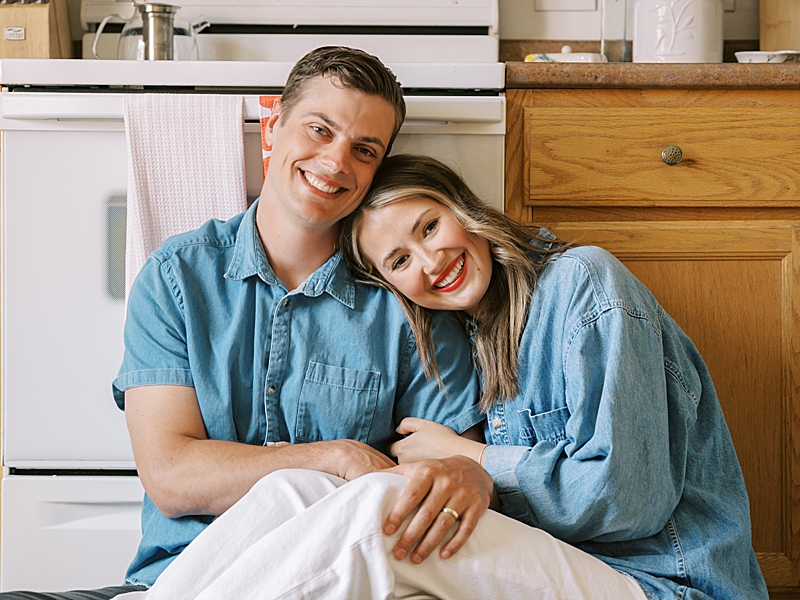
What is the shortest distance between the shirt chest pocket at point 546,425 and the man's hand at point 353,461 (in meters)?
0.20

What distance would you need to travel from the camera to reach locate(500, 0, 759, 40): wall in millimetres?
1729

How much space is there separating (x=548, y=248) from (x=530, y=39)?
815 millimetres

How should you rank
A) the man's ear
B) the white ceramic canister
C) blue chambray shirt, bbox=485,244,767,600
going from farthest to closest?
the white ceramic canister, the man's ear, blue chambray shirt, bbox=485,244,767,600

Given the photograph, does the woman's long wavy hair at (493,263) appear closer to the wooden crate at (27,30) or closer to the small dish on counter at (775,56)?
the small dish on counter at (775,56)

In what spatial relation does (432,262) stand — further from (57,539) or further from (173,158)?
(57,539)

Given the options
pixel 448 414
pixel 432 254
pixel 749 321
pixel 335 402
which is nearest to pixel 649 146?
pixel 749 321

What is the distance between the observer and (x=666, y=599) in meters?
0.92

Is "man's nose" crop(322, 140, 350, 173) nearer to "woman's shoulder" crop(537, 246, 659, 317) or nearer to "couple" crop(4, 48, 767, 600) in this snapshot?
"couple" crop(4, 48, 767, 600)

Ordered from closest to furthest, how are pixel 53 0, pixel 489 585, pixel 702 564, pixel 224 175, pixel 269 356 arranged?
pixel 489 585
pixel 702 564
pixel 269 356
pixel 224 175
pixel 53 0

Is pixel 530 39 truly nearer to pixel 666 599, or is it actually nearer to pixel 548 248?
pixel 548 248

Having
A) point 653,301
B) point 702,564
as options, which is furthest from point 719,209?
point 702,564

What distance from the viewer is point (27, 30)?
140 cm

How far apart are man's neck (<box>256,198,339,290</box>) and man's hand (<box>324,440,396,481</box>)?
0.87ft

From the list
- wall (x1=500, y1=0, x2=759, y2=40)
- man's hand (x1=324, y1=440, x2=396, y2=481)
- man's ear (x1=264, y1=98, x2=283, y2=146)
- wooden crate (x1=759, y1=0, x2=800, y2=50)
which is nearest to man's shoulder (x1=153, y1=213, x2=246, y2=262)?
man's ear (x1=264, y1=98, x2=283, y2=146)
